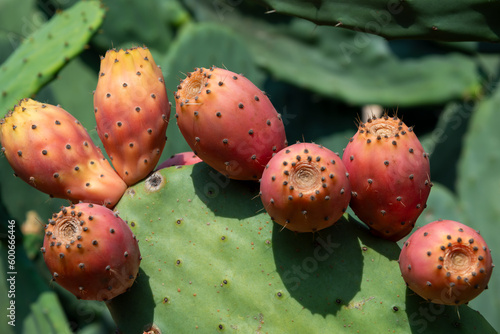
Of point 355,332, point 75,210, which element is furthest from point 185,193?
point 355,332

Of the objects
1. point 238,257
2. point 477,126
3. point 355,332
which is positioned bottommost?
point 477,126

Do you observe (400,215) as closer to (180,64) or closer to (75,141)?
(75,141)

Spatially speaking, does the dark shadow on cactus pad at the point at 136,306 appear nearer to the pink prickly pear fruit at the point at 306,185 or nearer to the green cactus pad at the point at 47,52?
the pink prickly pear fruit at the point at 306,185

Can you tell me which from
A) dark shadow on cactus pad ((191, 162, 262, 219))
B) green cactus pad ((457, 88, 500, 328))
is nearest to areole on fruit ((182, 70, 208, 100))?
dark shadow on cactus pad ((191, 162, 262, 219))

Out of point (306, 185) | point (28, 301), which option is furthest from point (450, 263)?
point (28, 301)

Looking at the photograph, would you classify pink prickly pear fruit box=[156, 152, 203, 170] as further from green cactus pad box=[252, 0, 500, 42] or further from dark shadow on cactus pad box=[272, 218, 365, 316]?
green cactus pad box=[252, 0, 500, 42]

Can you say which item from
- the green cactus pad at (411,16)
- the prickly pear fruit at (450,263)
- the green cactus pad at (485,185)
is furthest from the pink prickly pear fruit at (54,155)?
the green cactus pad at (485,185)
